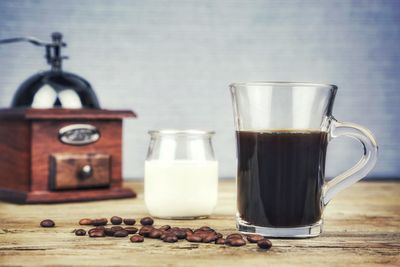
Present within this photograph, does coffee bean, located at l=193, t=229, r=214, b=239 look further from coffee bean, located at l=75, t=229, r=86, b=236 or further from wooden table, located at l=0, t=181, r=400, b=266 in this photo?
coffee bean, located at l=75, t=229, r=86, b=236

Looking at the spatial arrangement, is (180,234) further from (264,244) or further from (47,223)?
(47,223)

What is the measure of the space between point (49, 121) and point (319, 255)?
841 millimetres

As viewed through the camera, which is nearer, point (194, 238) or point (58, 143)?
point (194, 238)

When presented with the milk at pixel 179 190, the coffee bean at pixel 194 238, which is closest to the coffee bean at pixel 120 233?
the coffee bean at pixel 194 238

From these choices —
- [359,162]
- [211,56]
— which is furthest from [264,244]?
[211,56]

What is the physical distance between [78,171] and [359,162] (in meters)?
0.74

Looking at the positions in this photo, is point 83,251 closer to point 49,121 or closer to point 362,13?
point 49,121

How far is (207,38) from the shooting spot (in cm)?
222

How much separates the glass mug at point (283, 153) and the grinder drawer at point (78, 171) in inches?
24.1

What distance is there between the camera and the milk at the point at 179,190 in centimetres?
123

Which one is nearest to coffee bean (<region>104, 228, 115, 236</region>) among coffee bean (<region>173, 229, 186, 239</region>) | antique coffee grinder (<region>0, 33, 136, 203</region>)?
coffee bean (<region>173, 229, 186, 239</region>)

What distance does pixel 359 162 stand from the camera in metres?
1.05

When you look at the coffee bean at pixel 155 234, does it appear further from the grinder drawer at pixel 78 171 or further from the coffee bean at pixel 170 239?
the grinder drawer at pixel 78 171

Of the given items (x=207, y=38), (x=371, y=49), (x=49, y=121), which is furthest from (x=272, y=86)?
(x=371, y=49)
